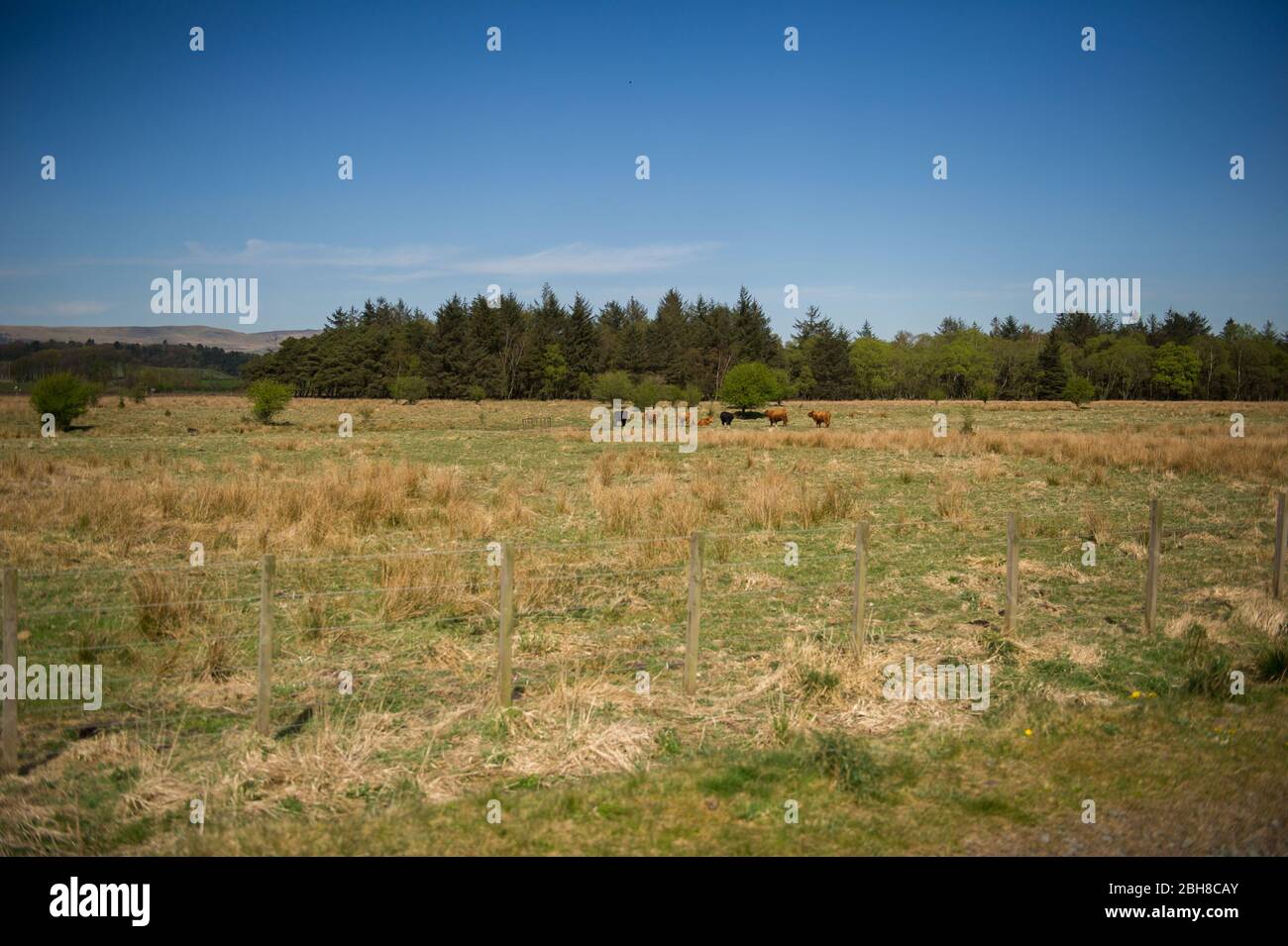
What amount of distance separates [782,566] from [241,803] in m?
9.17

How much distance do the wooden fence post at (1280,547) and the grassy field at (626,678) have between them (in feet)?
1.44

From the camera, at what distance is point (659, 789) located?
20.1ft

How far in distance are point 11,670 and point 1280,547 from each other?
13.9m

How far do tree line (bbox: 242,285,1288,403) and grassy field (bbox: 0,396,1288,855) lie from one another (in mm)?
60828

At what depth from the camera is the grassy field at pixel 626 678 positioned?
572 centimetres

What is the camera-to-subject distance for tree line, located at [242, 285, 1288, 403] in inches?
3327

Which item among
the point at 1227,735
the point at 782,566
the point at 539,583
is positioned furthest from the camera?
the point at 782,566

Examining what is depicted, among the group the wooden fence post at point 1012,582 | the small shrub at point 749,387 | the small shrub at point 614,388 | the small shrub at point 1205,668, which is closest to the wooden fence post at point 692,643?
the wooden fence post at point 1012,582

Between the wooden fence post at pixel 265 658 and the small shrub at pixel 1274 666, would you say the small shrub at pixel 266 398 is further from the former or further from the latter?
the small shrub at pixel 1274 666

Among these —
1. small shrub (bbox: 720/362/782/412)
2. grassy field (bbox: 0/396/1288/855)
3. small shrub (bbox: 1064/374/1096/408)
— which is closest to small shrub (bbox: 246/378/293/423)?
small shrub (bbox: 720/362/782/412)

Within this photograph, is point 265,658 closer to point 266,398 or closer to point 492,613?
point 492,613

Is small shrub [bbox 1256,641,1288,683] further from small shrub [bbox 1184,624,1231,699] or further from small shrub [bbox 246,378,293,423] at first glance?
small shrub [bbox 246,378,293,423]
